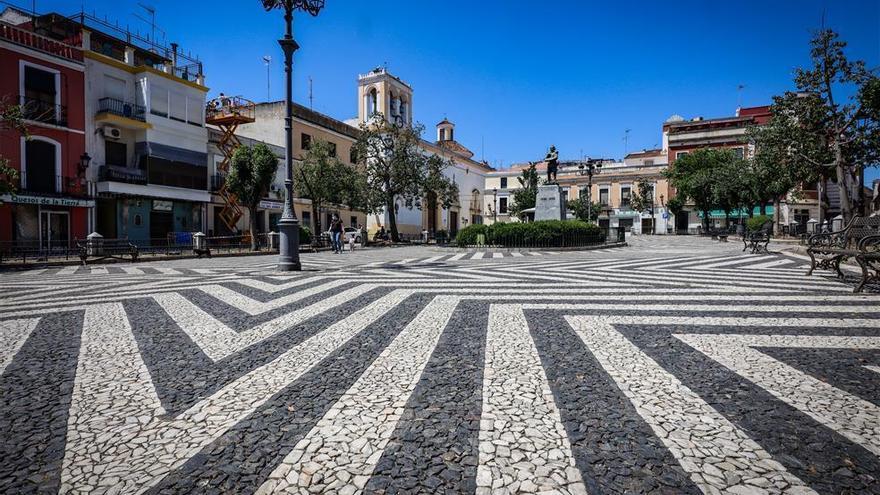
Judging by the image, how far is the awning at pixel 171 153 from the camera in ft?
74.8

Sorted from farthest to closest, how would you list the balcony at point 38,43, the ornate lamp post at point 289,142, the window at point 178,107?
the window at point 178,107, the balcony at point 38,43, the ornate lamp post at point 289,142

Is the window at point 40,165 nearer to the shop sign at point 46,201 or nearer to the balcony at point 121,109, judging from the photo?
the shop sign at point 46,201

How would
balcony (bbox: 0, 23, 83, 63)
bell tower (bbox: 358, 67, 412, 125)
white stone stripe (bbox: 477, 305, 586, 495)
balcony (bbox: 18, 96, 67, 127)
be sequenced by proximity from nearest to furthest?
white stone stripe (bbox: 477, 305, 586, 495)
balcony (bbox: 0, 23, 83, 63)
balcony (bbox: 18, 96, 67, 127)
bell tower (bbox: 358, 67, 412, 125)

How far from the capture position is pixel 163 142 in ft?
77.9

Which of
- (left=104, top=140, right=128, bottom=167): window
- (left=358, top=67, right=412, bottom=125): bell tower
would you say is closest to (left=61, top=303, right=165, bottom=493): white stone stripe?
(left=104, top=140, right=128, bottom=167): window

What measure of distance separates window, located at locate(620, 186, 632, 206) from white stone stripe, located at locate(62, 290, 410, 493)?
5499 centimetres

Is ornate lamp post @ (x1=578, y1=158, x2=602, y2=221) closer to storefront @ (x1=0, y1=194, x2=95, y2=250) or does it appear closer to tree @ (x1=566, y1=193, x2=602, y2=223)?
tree @ (x1=566, y1=193, x2=602, y2=223)

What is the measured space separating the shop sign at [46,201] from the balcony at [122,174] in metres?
1.47

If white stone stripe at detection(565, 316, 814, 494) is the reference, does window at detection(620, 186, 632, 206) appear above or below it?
above

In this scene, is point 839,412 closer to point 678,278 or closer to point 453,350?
point 453,350

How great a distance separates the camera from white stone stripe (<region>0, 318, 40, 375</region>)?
3.20m

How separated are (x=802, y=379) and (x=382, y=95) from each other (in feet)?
130

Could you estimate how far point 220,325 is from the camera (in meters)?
4.22

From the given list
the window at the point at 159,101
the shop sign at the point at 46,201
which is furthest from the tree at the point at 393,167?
the shop sign at the point at 46,201
